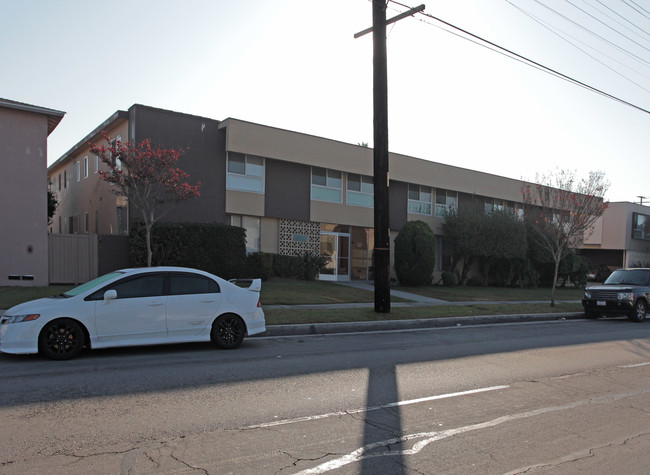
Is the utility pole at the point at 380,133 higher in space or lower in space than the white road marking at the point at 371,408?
higher

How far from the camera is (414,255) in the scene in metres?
25.8

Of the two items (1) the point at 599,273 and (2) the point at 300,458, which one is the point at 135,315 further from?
(1) the point at 599,273

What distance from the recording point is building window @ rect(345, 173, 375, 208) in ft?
88.7

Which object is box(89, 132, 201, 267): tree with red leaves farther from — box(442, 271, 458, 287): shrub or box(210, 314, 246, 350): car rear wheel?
box(442, 271, 458, 287): shrub

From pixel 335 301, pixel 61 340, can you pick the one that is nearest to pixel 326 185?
pixel 335 301

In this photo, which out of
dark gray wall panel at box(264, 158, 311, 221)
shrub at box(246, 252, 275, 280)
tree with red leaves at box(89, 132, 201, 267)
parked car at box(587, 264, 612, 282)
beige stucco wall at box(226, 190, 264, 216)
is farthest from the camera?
parked car at box(587, 264, 612, 282)

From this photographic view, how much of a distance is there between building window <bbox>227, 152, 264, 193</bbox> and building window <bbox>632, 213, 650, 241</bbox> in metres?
40.6

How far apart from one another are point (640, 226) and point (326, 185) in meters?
38.2

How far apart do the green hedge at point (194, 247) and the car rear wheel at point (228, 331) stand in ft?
32.8

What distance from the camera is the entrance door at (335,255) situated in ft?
85.6

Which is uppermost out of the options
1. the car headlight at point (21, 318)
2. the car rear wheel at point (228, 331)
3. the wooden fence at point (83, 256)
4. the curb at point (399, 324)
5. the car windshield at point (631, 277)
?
the wooden fence at point (83, 256)

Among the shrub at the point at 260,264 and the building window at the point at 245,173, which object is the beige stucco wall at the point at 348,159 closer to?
the building window at the point at 245,173

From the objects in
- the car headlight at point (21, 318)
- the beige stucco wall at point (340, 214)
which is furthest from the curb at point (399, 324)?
the beige stucco wall at point (340, 214)

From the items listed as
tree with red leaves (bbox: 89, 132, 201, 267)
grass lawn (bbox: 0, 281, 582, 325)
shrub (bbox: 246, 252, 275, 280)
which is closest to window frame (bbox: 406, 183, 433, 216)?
grass lawn (bbox: 0, 281, 582, 325)
